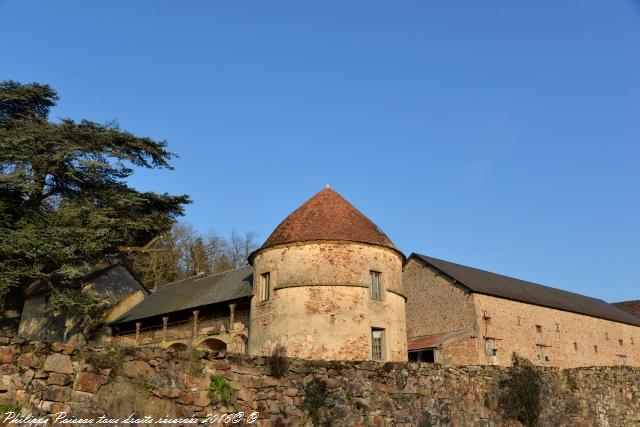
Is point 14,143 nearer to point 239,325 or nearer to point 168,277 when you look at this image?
point 239,325

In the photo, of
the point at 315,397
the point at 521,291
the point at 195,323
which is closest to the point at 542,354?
the point at 521,291

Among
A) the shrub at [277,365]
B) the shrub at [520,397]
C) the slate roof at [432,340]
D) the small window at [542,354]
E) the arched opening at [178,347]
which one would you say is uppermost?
the slate roof at [432,340]

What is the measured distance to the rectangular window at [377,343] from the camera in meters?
19.4

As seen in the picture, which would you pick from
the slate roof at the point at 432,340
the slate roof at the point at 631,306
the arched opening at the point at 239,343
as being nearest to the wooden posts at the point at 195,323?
the arched opening at the point at 239,343

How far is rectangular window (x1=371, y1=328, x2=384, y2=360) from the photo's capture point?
63.6 feet

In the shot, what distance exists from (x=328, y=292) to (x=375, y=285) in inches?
80.6

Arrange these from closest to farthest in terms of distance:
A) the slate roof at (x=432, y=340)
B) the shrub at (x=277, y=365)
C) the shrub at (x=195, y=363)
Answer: the shrub at (x=195, y=363) → the shrub at (x=277, y=365) → the slate roof at (x=432, y=340)

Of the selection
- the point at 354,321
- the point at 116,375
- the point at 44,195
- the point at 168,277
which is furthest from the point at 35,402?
the point at 168,277

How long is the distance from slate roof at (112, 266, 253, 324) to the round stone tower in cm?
284

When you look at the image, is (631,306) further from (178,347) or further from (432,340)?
(178,347)

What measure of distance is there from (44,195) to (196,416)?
17577 millimetres

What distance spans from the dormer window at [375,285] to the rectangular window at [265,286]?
3.73 metres

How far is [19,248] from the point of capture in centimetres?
1934

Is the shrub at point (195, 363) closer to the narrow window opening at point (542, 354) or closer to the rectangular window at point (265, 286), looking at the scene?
the rectangular window at point (265, 286)
